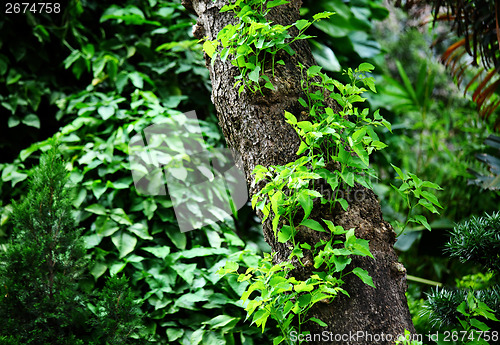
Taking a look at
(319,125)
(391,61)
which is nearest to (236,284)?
(319,125)

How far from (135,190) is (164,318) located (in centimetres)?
66

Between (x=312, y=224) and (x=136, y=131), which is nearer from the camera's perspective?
(x=312, y=224)

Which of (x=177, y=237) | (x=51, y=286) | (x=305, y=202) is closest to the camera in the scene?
(x=305, y=202)

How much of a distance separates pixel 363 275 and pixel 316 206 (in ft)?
0.75

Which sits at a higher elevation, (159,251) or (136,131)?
(136,131)

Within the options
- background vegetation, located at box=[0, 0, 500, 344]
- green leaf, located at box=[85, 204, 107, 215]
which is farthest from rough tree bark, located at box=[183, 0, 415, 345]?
green leaf, located at box=[85, 204, 107, 215]

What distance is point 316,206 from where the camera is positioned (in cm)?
117

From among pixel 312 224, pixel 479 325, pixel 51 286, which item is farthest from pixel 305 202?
pixel 51 286

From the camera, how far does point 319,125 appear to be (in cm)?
111

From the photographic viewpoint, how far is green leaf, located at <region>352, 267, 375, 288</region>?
1.06m

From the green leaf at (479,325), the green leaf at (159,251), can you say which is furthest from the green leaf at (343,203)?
the green leaf at (159,251)

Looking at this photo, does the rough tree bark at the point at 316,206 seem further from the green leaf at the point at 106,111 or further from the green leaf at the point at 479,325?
the green leaf at the point at 106,111

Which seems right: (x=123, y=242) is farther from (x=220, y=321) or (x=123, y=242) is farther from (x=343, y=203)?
(x=343, y=203)

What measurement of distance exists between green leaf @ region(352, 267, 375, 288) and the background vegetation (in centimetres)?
49
